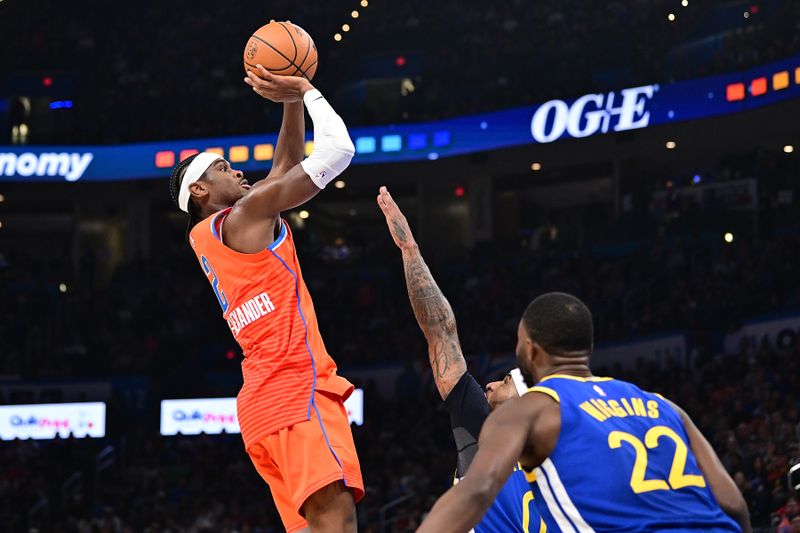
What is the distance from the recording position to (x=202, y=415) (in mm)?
21578

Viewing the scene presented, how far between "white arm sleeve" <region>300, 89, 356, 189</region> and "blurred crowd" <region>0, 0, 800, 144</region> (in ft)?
57.3

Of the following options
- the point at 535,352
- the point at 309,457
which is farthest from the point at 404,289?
the point at 535,352

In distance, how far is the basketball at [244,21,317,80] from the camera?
192 inches

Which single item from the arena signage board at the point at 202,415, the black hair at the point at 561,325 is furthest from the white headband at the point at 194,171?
the arena signage board at the point at 202,415

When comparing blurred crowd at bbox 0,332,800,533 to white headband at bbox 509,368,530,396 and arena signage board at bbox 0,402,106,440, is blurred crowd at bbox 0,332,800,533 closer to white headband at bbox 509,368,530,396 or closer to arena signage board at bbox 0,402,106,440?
arena signage board at bbox 0,402,106,440

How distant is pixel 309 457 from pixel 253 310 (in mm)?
682

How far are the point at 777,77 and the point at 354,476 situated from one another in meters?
17.8

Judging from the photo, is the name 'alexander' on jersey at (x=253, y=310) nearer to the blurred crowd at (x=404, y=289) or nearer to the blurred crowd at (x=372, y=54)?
the blurred crowd at (x=404, y=289)

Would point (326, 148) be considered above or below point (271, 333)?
above

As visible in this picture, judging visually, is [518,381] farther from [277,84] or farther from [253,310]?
[277,84]

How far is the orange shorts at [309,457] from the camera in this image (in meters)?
4.19

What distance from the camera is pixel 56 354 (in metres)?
23.7

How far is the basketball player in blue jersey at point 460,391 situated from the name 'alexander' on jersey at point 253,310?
2.75 feet

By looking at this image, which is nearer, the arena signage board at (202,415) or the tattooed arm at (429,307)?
the tattooed arm at (429,307)
